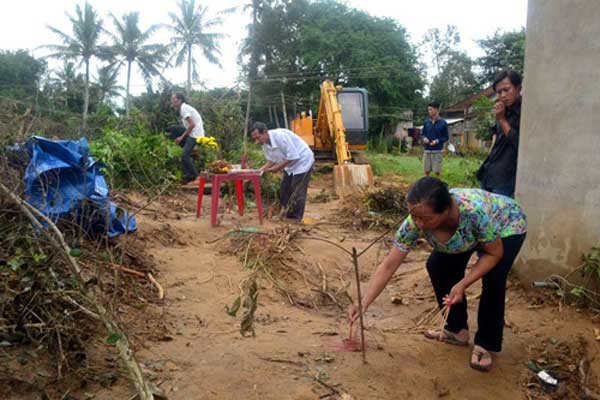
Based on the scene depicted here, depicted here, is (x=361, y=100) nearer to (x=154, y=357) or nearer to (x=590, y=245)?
(x=590, y=245)

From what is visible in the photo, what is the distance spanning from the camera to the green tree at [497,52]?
103 feet

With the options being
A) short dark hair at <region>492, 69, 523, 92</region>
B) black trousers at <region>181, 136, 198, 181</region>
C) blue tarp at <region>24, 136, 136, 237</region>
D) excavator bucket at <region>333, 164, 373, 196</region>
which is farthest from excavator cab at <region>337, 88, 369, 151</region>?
blue tarp at <region>24, 136, 136, 237</region>

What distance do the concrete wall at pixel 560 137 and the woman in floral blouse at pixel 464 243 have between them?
3.00ft

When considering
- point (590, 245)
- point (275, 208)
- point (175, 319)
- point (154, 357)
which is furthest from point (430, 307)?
point (275, 208)

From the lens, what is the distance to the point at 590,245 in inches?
123

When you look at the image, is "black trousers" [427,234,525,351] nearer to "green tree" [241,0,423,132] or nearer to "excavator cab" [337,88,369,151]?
"excavator cab" [337,88,369,151]

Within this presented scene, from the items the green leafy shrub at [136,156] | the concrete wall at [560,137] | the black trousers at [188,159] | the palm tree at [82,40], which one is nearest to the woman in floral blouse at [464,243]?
the concrete wall at [560,137]

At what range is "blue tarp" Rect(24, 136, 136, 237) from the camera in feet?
10.4

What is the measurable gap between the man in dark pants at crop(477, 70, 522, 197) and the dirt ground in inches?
31.6

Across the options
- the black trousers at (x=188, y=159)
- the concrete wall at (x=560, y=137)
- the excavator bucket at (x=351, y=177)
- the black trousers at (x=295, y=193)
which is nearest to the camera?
the concrete wall at (x=560, y=137)

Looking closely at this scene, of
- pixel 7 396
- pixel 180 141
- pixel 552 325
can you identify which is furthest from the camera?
pixel 180 141

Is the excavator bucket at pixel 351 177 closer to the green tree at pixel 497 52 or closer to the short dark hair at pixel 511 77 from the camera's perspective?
the short dark hair at pixel 511 77

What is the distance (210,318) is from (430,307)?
1.64 m

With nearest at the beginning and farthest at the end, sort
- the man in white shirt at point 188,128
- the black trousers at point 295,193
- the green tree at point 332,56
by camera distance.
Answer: the black trousers at point 295,193, the man in white shirt at point 188,128, the green tree at point 332,56
